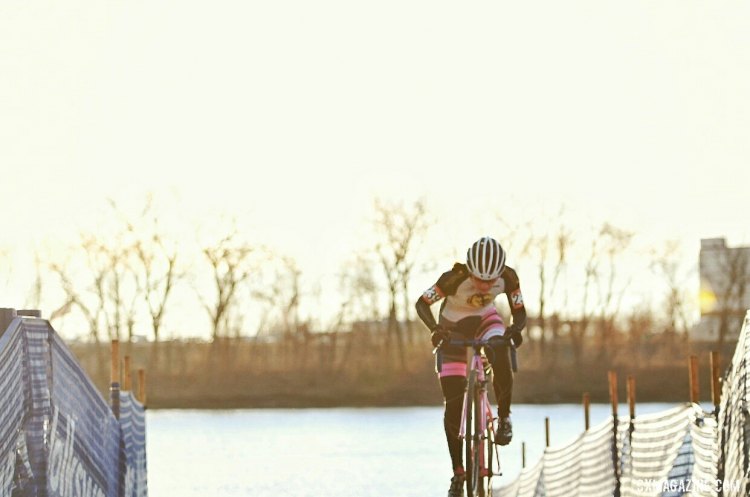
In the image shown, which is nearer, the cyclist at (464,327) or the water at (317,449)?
the cyclist at (464,327)

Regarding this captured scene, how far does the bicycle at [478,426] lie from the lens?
11.9 meters

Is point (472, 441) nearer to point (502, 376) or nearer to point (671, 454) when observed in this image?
point (502, 376)

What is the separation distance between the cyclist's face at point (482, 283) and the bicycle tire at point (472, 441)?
68 cm

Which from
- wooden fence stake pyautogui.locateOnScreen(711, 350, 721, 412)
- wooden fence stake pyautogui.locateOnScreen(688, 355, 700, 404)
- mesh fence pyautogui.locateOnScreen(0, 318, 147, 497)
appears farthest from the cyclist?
mesh fence pyautogui.locateOnScreen(0, 318, 147, 497)

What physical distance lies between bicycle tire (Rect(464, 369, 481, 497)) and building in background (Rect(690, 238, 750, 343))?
7189 centimetres

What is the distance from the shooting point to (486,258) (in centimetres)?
1153

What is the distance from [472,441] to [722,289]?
93583 mm

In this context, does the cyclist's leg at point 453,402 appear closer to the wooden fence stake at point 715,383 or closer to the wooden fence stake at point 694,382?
the wooden fence stake at point 715,383

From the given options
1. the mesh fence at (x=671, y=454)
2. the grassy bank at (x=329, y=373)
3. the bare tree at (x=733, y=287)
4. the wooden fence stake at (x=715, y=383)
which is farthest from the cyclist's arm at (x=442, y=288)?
the bare tree at (x=733, y=287)

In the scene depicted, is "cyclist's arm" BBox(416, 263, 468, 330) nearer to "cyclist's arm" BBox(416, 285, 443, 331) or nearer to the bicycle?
"cyclist's arm" BBox(416, 285, 443, 331)

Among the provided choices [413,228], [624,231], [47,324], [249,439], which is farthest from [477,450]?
[624,231]

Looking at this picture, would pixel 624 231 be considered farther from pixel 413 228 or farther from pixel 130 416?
pixel 130 416

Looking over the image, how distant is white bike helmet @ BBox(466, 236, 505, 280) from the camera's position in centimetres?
1152

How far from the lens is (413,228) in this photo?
83438mm
